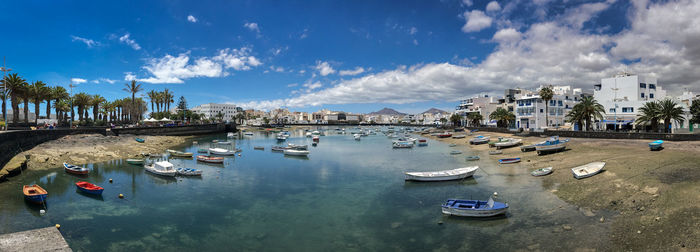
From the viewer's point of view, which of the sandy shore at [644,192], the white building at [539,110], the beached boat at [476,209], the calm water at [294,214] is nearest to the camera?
the sandy shore at [644,192]

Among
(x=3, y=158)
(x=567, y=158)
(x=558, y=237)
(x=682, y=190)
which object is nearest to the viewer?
(x=558, y=237)

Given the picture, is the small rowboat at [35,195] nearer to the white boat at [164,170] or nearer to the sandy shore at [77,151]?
the sandy shore at [77,151]

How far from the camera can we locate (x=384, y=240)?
19.0 m

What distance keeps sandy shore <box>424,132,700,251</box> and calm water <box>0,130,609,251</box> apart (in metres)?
1.42

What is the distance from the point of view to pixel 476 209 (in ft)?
70.0

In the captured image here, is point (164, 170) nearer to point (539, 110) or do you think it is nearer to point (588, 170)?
point (588, 170)

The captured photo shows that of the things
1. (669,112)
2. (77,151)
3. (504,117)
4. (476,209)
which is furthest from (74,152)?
(504,117)

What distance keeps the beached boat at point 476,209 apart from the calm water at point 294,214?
51 centimetres

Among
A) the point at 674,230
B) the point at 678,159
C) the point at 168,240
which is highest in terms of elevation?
the point at 678,159

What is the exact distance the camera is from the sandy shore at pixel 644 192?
15.8 m

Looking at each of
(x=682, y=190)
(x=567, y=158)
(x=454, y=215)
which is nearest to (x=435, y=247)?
(x=454, y=215)

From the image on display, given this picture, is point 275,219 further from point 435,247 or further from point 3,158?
point 3,158

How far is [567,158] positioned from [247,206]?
38.8m

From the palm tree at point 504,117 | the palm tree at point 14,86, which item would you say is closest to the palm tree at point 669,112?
the palm tree at point 504,117
